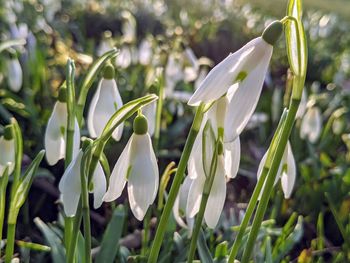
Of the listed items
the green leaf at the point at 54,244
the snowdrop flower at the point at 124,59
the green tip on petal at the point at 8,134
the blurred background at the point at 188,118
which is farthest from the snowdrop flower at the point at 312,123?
the green tip on petal at the point at 8,134

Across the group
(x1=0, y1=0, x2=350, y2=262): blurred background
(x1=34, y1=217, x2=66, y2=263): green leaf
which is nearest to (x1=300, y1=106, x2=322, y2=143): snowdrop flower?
(x1=0, y1=0, x2=350, y2=262): blurred background

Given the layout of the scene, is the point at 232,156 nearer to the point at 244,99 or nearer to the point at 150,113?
the point at 244,99

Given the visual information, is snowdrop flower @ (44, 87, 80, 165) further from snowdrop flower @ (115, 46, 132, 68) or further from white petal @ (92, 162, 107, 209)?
snowdrop flower @ (115, 46, 132, 68)

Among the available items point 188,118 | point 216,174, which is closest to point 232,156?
point 216,174

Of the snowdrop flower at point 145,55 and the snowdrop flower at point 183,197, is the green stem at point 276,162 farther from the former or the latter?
the snowdrop flower at point 145,55

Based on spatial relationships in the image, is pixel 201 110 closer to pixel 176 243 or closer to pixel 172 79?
pixel 176 243
